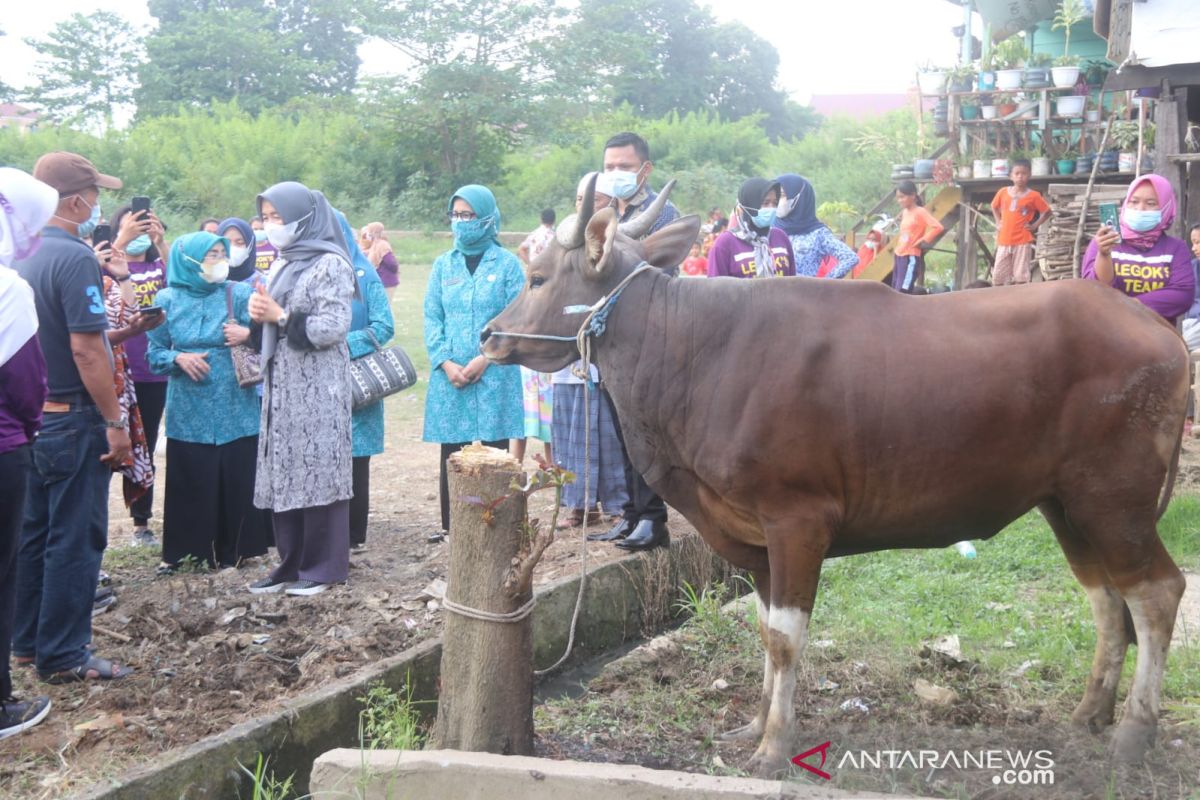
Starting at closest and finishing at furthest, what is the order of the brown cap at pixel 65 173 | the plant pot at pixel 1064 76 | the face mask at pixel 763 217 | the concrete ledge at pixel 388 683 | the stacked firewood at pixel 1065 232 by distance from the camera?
the concrete ledge at pixel 388 683 < the brown cap at pixel 65 173 < the face mask at pixel 763 217 < the stacked firewood at pixel 1065 232 < the plant pot at pixel 1064 76

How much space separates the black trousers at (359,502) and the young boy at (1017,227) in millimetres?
8352

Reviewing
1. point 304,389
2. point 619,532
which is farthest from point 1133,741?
point 304,389

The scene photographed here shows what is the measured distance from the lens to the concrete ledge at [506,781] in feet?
11.6

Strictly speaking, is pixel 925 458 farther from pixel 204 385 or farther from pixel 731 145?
pixel 731 145

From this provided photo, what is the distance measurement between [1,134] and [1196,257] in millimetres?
25373

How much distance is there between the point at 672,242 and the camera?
455 cm

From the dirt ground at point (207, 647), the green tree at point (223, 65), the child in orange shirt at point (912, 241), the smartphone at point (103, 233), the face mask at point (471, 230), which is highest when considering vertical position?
the green tree at point (223, 65)

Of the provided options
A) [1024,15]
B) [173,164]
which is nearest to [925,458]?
[1024,15]

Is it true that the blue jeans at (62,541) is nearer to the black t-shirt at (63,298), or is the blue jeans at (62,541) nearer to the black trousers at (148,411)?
the black t-shirt at (63,298)

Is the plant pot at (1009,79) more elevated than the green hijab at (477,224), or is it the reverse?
the plant pot at (1009,79)

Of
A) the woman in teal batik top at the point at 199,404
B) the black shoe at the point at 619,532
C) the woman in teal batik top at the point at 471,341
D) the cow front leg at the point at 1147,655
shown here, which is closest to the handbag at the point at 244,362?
the woman in teal batik top at the point at 199,404

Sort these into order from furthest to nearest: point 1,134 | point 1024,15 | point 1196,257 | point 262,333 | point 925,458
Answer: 1. point 1,134
2. point 1024,15
3. point 1196,257
4. point 262,333
5. point 925,458

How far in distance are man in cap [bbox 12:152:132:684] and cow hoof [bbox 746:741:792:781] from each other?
9.17ft

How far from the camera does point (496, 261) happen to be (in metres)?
7.11
